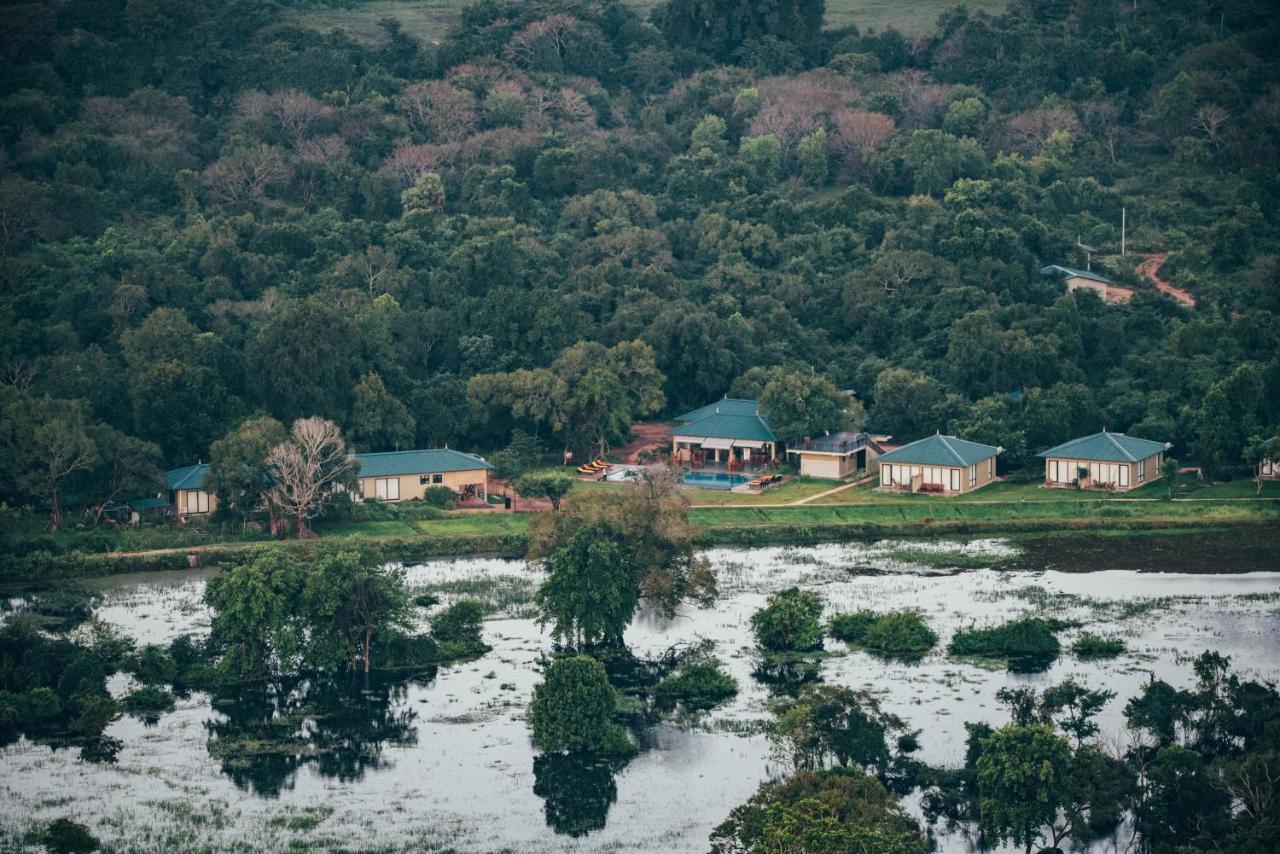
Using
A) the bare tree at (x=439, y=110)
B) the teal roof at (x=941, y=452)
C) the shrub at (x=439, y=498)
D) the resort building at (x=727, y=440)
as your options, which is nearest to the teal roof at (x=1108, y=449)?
the teal roof at (x=941, y=452)

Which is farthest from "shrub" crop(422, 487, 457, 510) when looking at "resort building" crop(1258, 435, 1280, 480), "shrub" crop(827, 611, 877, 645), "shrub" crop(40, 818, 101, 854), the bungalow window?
"shrub" crop(40, 818, 101, 854)

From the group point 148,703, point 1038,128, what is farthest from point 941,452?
point 1038,128

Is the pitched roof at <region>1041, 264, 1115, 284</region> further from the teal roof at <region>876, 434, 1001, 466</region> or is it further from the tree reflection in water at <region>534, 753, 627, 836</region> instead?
the tree reflection in water at <region>534, 753, 627, 836</region>

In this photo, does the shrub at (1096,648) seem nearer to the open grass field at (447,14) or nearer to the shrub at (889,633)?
the shrub at (889,633)

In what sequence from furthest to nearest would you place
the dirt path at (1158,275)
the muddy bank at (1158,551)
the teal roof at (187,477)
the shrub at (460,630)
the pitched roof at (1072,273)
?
the pitched roof at (1072,273), the dirt path at (1158,275), the teal roof at (187,477), the muddy bank at (1158,551), the shrub at (460,630)

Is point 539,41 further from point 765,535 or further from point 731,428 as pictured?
point 765,535

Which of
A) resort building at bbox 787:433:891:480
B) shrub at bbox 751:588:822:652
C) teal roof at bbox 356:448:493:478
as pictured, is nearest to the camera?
shrub at bbox 751:588:822:652

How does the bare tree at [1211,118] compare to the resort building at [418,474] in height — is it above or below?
above
